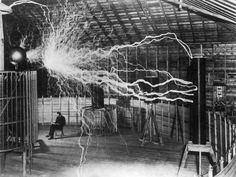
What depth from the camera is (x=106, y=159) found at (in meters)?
7.82

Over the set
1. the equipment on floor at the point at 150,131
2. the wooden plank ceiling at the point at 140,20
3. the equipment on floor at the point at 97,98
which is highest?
the wooden plank ceiling at the point at 140,20

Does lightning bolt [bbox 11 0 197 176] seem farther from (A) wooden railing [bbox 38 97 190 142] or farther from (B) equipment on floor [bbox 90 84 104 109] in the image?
(A) wooden railing [bbox 38 97 190 142]

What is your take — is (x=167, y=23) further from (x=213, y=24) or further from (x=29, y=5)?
(x=29, y=5)

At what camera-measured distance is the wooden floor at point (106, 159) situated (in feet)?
22.5

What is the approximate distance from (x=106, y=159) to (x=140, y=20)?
17.7ft

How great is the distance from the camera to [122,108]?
1220cm

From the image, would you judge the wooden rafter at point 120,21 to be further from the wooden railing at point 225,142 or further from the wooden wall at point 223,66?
the wooden railing at point 225,142

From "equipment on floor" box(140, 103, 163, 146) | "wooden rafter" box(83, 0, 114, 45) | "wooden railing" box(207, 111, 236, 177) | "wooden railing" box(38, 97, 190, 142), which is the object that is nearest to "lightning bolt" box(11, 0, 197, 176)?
"wooden rafter" box(83, 0, 114, 45)

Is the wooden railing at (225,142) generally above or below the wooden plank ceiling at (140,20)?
below

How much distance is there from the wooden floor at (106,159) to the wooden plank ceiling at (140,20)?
4073 mm

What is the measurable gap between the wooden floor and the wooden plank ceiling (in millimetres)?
4073

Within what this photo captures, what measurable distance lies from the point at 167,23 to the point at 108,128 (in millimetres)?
4483

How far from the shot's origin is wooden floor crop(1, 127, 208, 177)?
22.5 feet

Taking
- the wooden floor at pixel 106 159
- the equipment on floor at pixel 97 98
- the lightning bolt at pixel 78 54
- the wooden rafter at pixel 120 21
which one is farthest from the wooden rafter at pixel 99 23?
the wooden floor at pixel 106 159
